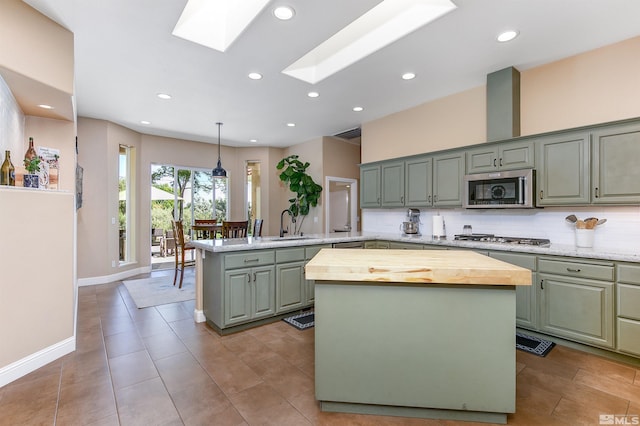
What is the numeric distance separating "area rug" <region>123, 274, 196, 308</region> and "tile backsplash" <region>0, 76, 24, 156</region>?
2.24 metres

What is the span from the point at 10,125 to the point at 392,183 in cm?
441

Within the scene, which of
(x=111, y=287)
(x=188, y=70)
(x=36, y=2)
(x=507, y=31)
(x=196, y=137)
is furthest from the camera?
(x=196, y=137)

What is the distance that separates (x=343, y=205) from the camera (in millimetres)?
6895

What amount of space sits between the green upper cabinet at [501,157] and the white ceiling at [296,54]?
90 cm

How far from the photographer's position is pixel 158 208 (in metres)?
6.57

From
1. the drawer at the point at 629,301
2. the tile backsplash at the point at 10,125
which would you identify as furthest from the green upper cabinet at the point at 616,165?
the tile backsplash at the point at 10,125

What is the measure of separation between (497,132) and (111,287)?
6254 mm

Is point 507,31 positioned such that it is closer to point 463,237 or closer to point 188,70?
point 463,237

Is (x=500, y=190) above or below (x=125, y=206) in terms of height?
above

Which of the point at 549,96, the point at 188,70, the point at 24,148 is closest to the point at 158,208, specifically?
the point at 24,148

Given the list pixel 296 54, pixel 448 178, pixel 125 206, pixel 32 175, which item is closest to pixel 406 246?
pixel 448 178

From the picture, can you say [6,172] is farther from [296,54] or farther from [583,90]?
[583,90]

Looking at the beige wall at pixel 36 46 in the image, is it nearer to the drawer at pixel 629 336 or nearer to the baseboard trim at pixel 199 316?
the baseboard trim at pixel 199 316

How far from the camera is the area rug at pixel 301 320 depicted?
3.25 meters
